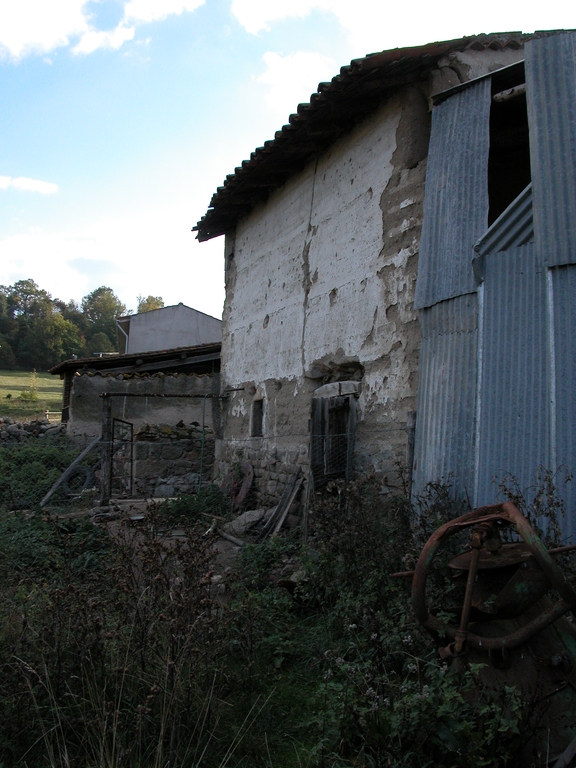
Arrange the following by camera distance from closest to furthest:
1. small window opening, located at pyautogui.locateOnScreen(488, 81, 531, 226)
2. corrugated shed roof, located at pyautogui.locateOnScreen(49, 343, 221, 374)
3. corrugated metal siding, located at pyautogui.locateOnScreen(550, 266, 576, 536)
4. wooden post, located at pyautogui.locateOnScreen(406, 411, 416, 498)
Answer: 1. corrugated metal siding, located at pyautogui.locateOnScreen(550, 266, 576, 536)
2. wooden post, located at pyautogui.locateOnScreen(406, 411, 416, 498)
3. small window opening, located at pyautogui.locateOnScreen(488, 81, 531, 226)
4. corrugated shed roof, located at pyautogui.locateOnScreen(49, 343, 221, 374)

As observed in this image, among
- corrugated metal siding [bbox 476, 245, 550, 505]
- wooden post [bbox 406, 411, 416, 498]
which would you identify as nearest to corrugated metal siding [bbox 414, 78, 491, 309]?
corrugated metal siding [bbox 476, 245, 550, 505]

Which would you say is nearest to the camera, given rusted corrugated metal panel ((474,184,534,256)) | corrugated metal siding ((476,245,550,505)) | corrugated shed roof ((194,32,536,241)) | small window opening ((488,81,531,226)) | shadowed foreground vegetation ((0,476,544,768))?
shadowed foreground vegetation ((0,476,544,768))

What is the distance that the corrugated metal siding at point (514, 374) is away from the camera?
A: 4477mm

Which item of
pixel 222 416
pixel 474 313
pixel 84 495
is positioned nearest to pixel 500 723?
pixel 474 313

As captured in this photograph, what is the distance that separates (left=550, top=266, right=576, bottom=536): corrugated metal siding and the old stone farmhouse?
1cm

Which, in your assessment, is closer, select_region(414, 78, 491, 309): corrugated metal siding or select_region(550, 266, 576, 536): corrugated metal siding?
select_region(550, 266, 576, 536): corrugated metal siding

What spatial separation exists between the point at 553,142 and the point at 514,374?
1846 millimetres

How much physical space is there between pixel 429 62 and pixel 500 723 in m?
6.08

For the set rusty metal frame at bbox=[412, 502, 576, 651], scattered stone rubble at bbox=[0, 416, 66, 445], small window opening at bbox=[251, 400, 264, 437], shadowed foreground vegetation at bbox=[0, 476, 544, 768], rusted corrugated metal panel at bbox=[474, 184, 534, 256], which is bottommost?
shadowed foreground vegetation at bbox=[0, 476, 544, 768]

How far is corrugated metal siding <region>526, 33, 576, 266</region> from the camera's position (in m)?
4.51

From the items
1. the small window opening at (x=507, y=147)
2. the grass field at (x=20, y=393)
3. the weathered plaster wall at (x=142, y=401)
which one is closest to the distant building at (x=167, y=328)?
the grass field at (x=20, y=393)

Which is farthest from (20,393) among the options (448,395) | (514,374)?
(514,374)

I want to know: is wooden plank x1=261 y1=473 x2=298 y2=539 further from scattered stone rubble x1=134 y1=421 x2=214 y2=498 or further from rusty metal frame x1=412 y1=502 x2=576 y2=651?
rusty metal frame x1=412 y1=502 x2=576 y2=651

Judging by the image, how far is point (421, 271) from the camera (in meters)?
5.98
